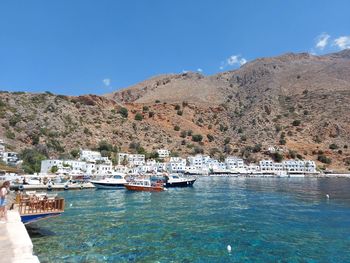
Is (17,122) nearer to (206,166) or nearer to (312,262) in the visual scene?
(206,166)

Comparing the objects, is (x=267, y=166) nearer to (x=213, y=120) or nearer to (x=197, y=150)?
(x=197, y=150)

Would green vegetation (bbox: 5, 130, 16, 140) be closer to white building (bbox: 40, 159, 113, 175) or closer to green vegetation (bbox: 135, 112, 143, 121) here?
white building (bbox: 40, 159, 113, 175)

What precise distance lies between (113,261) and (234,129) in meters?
137

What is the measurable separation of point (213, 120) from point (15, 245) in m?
146

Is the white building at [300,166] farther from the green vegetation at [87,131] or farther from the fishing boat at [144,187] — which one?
the fishing boat at [144,187]

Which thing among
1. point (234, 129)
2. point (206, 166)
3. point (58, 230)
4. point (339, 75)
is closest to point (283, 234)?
point (58, 230)

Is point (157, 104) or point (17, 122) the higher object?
point (157, 104)

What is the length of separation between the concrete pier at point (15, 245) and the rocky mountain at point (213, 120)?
8761cm

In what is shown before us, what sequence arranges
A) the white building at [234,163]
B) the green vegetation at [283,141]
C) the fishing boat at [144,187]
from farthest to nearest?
the green vegetation at [283,141] < the white building at [234,163] < the fishing boat at [144,187]

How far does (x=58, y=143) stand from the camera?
101000 millimetres

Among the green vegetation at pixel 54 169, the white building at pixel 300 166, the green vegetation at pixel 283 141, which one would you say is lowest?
the green vegetation at pixel 54 169

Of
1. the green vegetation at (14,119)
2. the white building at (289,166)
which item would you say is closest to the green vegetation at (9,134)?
the green vegetation at (14,119)

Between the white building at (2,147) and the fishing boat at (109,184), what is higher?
the white building at (2,147)

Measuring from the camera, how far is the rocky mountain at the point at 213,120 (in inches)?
4151
